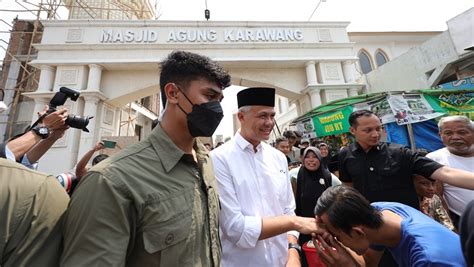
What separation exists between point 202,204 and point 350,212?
89 centimetres

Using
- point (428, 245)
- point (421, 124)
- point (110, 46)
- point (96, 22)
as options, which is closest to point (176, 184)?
point (428, 245)

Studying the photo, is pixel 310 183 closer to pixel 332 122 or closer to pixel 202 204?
pixel 202 204

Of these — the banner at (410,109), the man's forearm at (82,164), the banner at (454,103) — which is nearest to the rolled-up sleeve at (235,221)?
the man's forearm at (82,164)

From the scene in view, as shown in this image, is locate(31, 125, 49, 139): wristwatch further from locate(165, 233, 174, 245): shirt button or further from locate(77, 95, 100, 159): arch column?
locate(77, 95, 100, 159): arch column

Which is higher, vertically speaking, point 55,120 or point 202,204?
point 55,120

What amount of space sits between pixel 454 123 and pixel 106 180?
305 cm

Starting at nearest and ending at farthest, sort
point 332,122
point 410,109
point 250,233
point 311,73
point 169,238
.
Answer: point 169,238, point 250,233, point 410,109, point 332,122, point 311,73

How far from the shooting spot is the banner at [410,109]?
17.9 ft

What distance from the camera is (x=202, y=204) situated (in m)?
1.07

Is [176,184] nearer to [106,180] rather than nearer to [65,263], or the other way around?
[106,180]

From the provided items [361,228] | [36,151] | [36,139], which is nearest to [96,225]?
[361,228]

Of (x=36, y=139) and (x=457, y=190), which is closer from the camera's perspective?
(x=36, y=139)

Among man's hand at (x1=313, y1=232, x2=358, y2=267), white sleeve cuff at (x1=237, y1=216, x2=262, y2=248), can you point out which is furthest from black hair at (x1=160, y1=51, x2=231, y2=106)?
man's hand at (x1=313, y1=232, x2=358, y2=267)

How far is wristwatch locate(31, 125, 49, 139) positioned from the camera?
1812 millimetres
